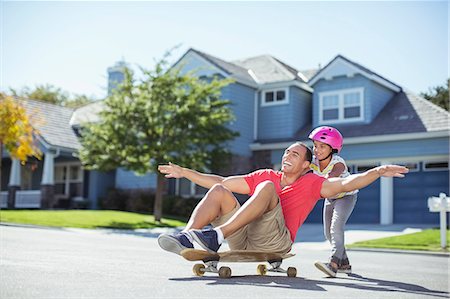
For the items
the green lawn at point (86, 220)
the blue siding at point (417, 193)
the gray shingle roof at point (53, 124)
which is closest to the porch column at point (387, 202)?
the blue siding at point (417, 193)

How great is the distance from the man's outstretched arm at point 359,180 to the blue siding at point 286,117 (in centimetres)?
2123

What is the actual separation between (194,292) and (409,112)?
70.7 ft

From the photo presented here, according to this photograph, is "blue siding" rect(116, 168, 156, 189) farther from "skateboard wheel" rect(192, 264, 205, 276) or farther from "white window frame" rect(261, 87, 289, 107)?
"skateboard wheel" rect(192, 264, 205, 276)

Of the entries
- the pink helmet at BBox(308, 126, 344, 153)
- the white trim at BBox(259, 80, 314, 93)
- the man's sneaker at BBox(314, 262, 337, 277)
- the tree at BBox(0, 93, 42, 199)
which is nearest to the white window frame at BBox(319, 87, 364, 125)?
the white trim at BBox(259, 80, 314, 93)

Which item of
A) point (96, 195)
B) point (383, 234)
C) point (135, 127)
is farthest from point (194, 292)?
point (96, 195)

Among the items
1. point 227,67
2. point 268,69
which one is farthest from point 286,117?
point 227,67

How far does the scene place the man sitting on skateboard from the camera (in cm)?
579

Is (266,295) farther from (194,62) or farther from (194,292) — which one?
(194,62)

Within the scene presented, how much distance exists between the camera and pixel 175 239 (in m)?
5.54

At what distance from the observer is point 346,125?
1024 inches

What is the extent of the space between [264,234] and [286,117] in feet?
71.3

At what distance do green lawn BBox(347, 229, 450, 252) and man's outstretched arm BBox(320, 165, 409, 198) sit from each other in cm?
972

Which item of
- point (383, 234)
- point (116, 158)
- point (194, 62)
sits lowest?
point (383, 234)

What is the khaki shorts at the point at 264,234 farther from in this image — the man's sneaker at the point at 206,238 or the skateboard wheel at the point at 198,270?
the man's sneaker at the point at 206,238
